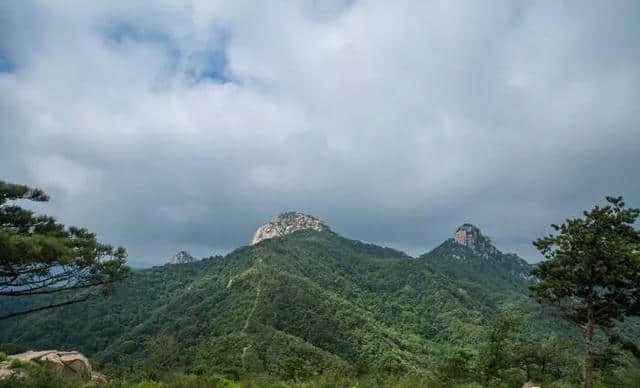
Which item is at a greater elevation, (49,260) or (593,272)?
(593,272)

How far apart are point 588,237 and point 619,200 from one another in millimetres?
2143

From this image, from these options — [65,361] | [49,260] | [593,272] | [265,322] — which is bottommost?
[65,361]

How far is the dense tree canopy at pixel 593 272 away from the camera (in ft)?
55.7

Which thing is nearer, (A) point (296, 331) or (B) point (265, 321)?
(B) point (265, 321)

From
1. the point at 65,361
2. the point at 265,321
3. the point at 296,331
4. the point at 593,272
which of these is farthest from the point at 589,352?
the point at 296,331

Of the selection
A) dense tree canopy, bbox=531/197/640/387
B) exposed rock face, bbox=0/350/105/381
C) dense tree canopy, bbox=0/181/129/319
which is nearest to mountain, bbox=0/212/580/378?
exposed rock face, bbox=0/350/105/381

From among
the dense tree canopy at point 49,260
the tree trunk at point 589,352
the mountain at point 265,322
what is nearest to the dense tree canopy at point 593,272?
the tree trunk at point 589,352

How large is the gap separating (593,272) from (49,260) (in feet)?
62.9

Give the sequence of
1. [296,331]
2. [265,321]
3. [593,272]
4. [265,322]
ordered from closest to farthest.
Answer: [593,272] < [265,322] < [265,321] < [296,331]

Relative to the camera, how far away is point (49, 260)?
1189cm

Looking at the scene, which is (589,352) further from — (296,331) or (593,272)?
(296,331)

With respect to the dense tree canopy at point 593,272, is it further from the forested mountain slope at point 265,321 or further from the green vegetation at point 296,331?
the forested mountain slope at point 265,321

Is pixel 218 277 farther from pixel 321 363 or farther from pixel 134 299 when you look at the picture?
pixel 321 363

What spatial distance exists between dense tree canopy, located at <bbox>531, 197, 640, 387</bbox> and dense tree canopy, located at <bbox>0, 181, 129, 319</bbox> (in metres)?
17.5
